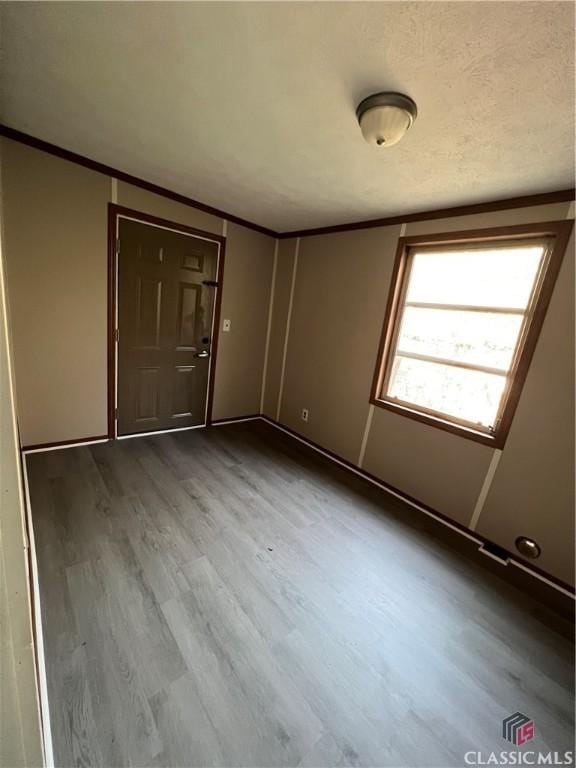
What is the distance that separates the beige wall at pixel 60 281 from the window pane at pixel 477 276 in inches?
82.4

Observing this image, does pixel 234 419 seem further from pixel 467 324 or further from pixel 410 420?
pixel 467 324

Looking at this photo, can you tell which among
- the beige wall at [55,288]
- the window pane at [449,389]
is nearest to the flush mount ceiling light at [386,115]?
the window pane at [449,389]

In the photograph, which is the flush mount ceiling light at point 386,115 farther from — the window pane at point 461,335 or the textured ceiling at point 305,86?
the window pane at point 461,335

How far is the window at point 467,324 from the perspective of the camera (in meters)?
1.96

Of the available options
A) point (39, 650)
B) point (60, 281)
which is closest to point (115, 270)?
point (60, 281)

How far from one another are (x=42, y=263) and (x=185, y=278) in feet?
3.63

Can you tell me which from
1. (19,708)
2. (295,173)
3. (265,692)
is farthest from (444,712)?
(295,173)

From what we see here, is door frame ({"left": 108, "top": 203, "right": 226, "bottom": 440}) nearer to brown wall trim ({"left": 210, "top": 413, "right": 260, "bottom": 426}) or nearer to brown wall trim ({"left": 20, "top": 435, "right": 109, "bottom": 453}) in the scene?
brown wall trim ({"left": 20, "top": 435, "right": 109, "bottom": 453})

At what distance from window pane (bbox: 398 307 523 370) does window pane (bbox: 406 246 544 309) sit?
98mm

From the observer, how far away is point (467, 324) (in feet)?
7.40

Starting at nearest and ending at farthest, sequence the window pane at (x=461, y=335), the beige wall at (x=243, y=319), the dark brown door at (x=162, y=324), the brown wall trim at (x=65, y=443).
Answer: the window pane at (x=461, y=335) < the brown wall trim at (x=65, y=443) < the dark brown door at (x=162, y=324) < the beige wall at (x=243, y=319)

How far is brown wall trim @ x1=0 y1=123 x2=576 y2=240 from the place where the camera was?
188 cm

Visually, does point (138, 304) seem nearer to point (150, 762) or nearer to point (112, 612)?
point (112, 612)

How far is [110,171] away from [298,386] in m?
2.57
